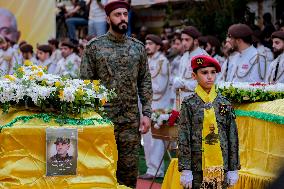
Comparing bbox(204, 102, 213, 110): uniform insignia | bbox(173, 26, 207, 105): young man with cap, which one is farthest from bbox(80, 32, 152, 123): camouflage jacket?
bbox(173, 26, 207, 105): young man with cap

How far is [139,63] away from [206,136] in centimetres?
121

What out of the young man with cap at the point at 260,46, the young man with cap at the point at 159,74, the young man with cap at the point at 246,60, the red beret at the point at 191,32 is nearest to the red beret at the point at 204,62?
the young man with cap at the point at 246,60

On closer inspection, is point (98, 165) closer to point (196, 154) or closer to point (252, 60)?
point (196, 154)

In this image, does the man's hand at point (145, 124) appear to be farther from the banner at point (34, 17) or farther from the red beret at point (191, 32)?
the banner at point (34, 17)

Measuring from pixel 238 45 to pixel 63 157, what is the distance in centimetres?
445

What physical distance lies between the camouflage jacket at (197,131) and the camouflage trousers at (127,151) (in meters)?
0.84

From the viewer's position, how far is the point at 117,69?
6711 mm

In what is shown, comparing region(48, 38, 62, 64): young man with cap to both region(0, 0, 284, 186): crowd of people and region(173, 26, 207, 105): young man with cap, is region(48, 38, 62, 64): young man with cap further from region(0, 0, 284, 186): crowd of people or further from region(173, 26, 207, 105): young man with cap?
region(173, 26, 207, 105): young man with cap

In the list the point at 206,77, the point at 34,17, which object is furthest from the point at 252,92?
the point at 34,17

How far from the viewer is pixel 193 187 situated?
6.12 meters

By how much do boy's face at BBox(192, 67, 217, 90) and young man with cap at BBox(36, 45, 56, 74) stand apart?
9.81 meters

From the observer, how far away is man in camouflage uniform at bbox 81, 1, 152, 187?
22.0 ft

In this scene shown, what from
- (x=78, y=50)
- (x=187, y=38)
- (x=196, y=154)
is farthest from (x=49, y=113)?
(x=78, y=50)

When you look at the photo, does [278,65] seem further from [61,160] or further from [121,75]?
[61,160]
